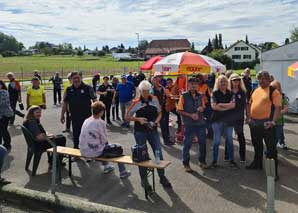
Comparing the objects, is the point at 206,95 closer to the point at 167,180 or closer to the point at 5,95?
the point at 167,180

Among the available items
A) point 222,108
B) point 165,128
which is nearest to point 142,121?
point 222,108

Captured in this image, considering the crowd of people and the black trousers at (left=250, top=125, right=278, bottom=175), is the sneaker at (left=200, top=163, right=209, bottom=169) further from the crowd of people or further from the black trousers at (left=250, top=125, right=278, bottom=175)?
the black trousers at (left=250, top=125, right=278, bottom=175)

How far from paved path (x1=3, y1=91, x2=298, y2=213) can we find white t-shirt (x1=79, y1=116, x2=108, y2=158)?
581 mm

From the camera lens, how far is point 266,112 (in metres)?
5.97

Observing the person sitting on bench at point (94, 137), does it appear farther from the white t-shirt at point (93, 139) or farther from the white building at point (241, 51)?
the white building at point (241, 51)

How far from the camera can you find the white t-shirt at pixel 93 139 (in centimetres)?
566

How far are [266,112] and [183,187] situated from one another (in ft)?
6.41

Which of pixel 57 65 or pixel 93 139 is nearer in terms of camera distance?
pixel 93 139

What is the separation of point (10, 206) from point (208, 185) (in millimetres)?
3100

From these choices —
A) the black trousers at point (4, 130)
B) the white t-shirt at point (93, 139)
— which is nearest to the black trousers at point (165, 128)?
the white t-shirt at point (93, 139)

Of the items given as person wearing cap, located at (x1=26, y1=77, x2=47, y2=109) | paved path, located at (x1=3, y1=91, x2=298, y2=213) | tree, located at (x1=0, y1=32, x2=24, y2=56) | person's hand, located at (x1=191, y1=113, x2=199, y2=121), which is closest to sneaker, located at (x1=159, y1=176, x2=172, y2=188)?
paved path, located at (x1=3, y1=91, x2=298, y2=213)

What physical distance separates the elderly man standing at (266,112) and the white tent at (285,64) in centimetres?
749

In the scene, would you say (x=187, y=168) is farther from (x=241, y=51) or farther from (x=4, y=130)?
(x=241, y=51)

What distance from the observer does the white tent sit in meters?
12.8
